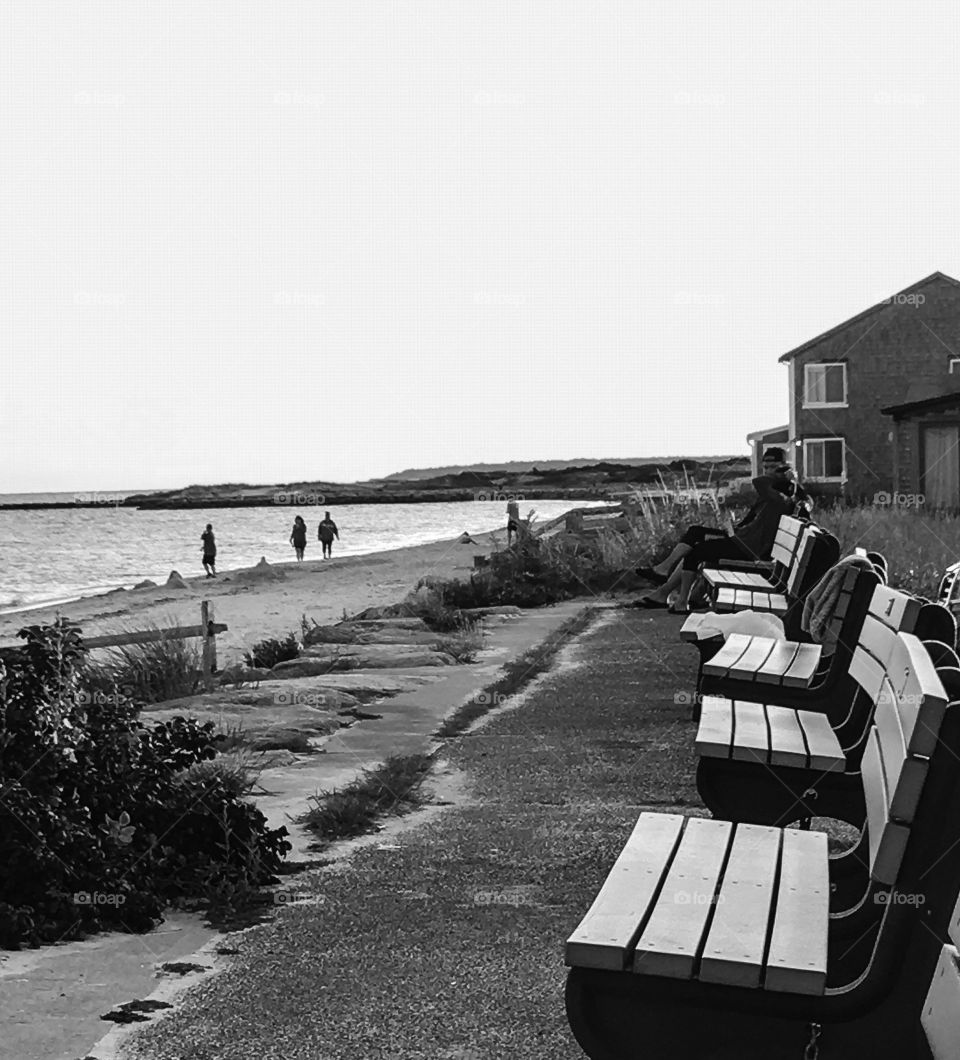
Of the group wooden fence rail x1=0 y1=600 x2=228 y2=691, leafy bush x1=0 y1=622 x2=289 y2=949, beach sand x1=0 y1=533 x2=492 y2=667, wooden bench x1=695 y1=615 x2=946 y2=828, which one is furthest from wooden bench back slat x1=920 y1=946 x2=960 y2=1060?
beach sand x1=0 y1=533 x2=492 y2=667

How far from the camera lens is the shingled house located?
150 ft

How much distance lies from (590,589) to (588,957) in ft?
50.4

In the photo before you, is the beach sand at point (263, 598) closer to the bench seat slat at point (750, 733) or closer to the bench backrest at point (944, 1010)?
the bench seat slat at point (750, 733)

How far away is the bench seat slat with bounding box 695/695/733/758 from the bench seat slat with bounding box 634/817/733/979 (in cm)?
81

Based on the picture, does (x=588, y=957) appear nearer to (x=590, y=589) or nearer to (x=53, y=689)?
(x=53, y=689)

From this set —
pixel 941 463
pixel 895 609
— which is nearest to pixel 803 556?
pixel 895 609

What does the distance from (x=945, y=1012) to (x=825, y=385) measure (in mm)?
45914

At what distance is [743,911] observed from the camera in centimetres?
272

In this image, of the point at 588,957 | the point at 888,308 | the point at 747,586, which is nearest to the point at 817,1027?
the point at 588,957

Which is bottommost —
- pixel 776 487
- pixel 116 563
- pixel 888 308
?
pixel 116 563

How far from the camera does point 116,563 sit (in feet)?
226

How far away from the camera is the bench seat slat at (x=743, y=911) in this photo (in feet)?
7.97

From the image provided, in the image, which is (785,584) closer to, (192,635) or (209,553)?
(192,635)

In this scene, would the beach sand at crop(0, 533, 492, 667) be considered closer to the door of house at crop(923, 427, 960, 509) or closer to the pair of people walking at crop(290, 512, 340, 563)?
the pair of people walking at crop(290, 512, 340, 563)
